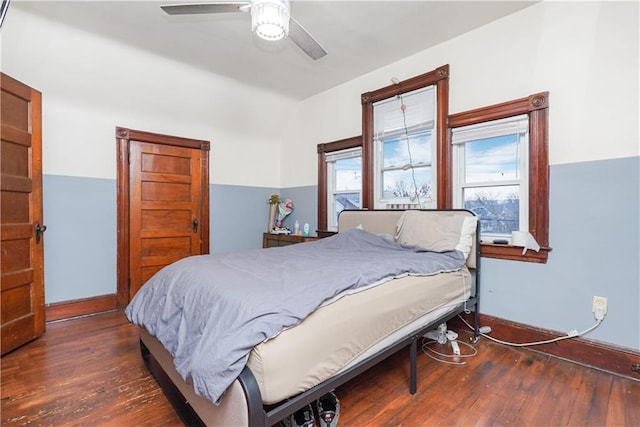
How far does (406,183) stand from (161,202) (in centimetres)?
286

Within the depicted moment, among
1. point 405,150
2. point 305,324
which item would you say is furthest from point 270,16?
point 405,150

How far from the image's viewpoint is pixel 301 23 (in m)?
2.49

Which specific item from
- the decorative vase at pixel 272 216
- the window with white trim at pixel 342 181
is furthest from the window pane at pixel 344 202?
the decorative vase at pixel 272 216

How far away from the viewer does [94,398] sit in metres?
1.69

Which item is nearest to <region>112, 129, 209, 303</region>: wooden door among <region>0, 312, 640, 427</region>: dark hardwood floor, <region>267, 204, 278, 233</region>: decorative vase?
<region>267, 204, 278, 233</region>: decorative vase

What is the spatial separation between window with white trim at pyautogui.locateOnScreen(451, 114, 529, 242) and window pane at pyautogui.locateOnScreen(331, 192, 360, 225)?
4.14ft

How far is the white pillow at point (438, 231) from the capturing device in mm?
2324

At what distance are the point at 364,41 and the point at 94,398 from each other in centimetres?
333

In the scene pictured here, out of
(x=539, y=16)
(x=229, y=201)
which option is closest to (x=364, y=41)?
(x=539, y=16)

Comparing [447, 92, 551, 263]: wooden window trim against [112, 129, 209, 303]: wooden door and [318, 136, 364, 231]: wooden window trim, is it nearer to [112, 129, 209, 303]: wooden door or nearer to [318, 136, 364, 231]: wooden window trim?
[318, 136, 364, 231]: wooden window trim

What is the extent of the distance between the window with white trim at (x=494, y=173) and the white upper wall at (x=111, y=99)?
2557 mm

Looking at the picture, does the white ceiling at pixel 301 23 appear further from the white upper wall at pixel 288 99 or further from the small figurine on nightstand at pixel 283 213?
the small figurine on nightstand at pixel 283 213

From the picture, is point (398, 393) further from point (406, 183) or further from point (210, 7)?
point (210, 7)

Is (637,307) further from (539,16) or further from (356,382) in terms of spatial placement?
(539,16)
